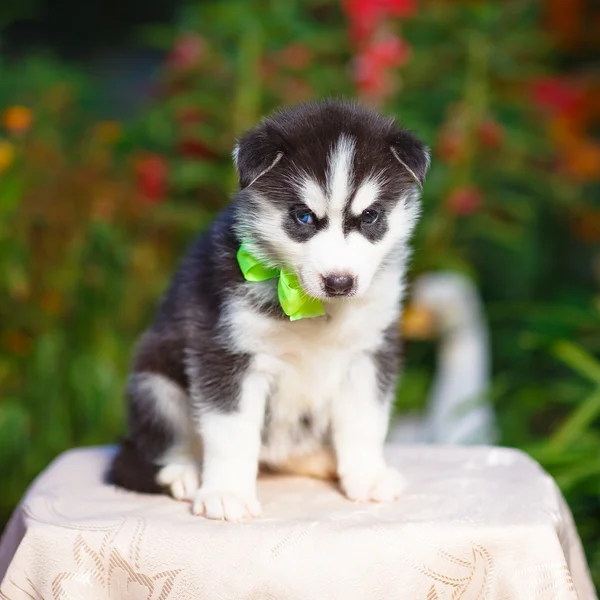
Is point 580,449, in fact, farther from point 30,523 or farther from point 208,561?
point 30,523

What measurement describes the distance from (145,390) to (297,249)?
0.77 meters

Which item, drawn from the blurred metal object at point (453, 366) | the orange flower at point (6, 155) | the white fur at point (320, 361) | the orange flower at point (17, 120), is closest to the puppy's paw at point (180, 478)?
the white fur at point (320, 361)

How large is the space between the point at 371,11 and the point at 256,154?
3.38 m

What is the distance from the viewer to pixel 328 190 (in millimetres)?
2271

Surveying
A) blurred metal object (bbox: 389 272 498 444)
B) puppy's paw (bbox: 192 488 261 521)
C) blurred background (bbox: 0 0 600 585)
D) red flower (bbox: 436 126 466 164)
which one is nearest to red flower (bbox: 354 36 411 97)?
blurred background (bbox: 0 0 600 585)

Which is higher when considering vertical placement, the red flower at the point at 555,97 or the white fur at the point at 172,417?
the red flower at the point at 555,97

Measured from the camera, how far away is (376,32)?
17.8ft

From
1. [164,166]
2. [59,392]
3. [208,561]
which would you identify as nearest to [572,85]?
[164,166]

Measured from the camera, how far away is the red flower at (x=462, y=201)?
521cm

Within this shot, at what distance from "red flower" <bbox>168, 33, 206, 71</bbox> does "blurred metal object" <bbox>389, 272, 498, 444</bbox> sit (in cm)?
191

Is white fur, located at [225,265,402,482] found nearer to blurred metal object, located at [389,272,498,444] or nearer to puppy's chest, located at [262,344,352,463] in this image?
puppy's chest, located at [262,344,352,463]

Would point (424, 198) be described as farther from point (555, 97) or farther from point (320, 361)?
point (320, 361)

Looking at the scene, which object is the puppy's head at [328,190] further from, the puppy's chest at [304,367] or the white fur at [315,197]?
the puppy's chest at [304,367]

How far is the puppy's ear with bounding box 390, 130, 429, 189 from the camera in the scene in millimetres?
2391
